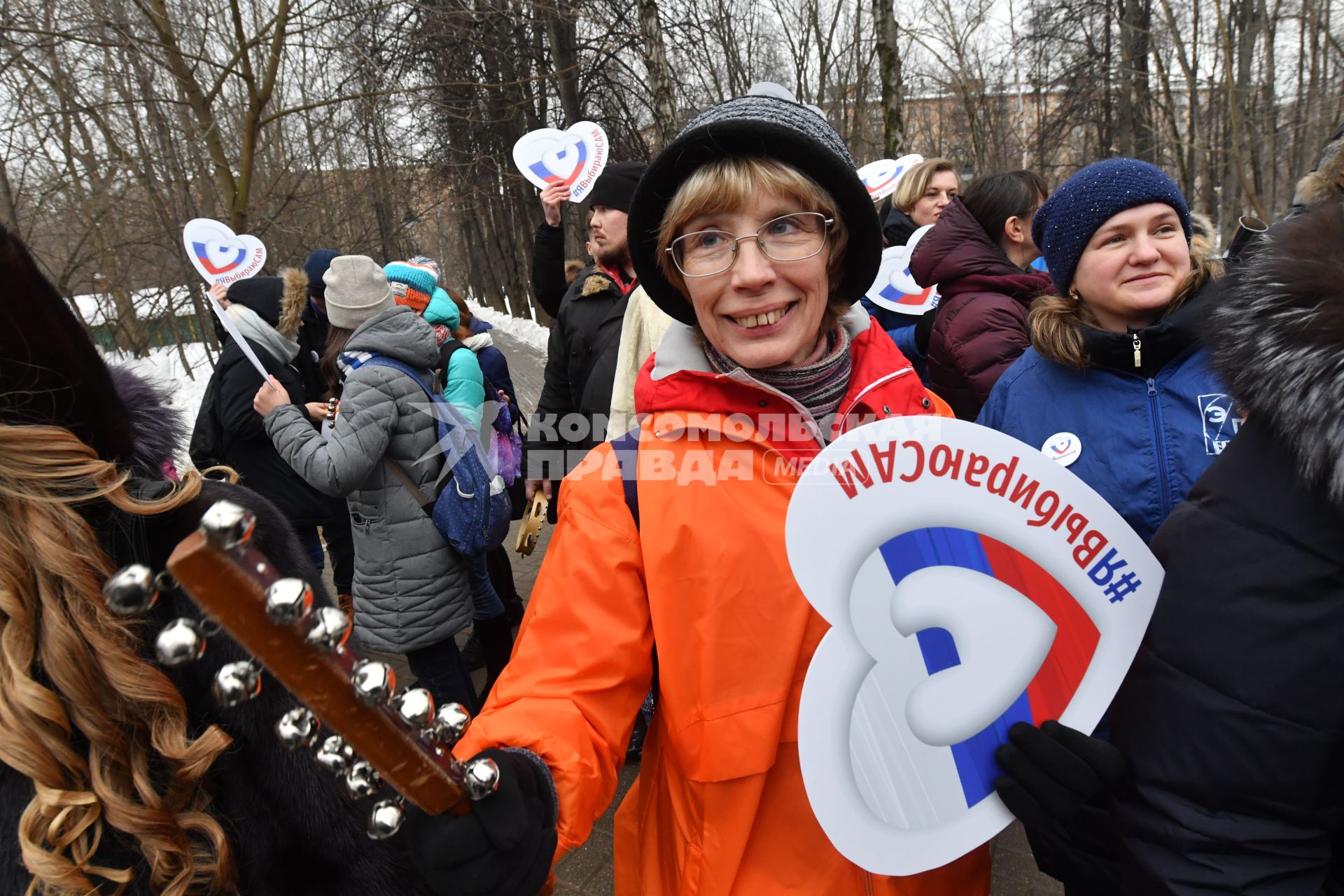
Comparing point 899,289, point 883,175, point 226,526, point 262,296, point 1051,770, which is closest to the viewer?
point 226,526

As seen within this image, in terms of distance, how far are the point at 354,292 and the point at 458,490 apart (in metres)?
0.97

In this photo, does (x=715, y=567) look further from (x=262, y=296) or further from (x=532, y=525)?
(x=262, y=296)

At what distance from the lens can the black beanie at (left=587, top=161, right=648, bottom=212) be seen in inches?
134

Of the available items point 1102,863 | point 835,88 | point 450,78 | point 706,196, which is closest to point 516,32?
point 450,78

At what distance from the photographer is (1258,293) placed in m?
0.99

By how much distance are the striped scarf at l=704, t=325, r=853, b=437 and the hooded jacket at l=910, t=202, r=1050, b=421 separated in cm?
137

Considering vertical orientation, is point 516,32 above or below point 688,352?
above

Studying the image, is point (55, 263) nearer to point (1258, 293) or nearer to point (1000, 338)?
point (1000, 338)

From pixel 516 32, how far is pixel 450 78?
4.49 feet

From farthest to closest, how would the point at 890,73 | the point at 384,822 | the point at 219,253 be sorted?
the point at 890,73, the point at 219,253, the point at 384,822

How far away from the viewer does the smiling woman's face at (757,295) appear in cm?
137

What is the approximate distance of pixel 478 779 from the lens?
816 mm

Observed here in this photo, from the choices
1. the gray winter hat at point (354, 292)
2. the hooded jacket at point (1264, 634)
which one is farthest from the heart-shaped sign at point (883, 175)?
the hooded jacket at point (1264, 634)

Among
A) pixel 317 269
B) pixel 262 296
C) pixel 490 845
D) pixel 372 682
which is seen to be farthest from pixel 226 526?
pixel 317 269
